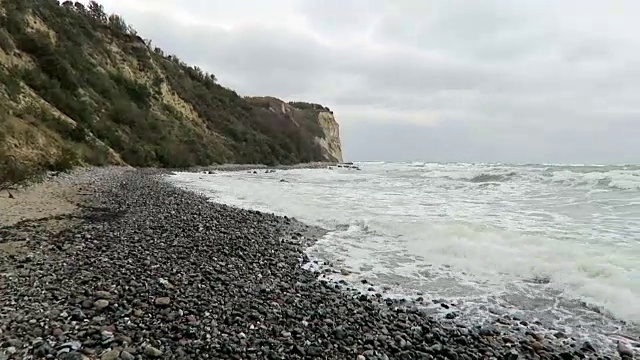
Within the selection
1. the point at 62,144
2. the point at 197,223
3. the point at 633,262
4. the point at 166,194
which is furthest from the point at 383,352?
the point at 62,144

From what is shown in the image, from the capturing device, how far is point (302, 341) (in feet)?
14.6

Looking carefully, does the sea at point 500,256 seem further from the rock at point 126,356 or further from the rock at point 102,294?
the rock at point 126,356

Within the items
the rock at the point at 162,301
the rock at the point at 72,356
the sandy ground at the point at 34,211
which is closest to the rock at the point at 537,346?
the rock at the point at 162,301

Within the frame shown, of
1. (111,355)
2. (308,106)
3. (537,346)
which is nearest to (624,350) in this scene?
(537,346)

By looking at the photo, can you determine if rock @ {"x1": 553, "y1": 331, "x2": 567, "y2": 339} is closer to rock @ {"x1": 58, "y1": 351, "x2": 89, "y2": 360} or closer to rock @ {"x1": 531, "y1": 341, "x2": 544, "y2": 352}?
rock @ {"x1": 531, "y1": 341, "x2": 544, "y2": 352}

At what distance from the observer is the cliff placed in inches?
768

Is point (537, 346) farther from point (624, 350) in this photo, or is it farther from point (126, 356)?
point (126, 356)

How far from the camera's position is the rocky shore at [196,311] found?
401cm

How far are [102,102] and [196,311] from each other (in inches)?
1270

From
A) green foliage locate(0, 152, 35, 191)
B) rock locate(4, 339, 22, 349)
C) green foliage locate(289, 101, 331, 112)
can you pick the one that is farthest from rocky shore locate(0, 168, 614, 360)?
green foliage locate(289, 101, 331, 112)

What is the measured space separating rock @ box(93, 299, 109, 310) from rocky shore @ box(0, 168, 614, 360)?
1 cm

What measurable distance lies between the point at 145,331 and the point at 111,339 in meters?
0.34

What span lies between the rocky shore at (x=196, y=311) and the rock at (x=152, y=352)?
0.4 inches

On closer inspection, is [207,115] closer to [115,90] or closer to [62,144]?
[115,90]
